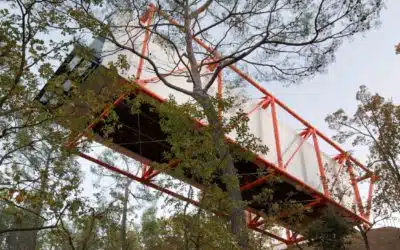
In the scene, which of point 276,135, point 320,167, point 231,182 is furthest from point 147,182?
point 320,167

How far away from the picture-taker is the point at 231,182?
6438 mm

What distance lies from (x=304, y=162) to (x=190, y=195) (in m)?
9.63

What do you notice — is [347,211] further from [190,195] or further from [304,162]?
[190,195]

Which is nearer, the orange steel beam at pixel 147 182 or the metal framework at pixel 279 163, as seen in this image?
the orange steel beam at pixel 147 182

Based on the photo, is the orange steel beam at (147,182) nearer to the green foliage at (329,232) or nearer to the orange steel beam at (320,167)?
the green foliage at (329,232)

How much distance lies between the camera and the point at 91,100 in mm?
6371

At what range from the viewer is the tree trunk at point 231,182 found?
6.22 metres

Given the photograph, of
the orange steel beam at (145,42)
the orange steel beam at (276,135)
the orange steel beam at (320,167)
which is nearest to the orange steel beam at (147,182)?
the orange steel beam at (276,135)

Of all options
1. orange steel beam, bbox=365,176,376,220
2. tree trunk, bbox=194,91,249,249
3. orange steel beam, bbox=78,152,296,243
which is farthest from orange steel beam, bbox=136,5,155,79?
orange steel beam, bbox=365,176,376,220

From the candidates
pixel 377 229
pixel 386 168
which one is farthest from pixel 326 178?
pixel 377 229

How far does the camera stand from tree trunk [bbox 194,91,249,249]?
6.22 m

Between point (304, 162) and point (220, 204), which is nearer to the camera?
point (220, 204)

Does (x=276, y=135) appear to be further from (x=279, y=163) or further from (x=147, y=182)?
(x=147, y=182)

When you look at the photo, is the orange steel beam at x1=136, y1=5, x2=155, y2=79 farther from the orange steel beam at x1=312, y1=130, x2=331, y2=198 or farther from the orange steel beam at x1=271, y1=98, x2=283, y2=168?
the orange steel beam at x1=312, y1=130, x2=331, y2=198
